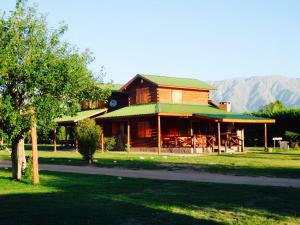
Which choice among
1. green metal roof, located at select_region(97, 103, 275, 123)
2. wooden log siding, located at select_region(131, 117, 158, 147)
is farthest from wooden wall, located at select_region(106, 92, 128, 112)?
wooden log siding, located at select_region(131, 117, 158, 147)

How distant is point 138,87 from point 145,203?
32.6 metres

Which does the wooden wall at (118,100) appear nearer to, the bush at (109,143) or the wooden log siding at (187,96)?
the bush at (109,143)

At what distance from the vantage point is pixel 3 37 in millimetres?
15773

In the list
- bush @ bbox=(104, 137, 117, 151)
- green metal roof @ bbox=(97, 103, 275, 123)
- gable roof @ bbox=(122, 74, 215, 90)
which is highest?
gable roof @ bbox=(122, 74, 215, 90)

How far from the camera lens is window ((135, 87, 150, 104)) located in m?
42.6

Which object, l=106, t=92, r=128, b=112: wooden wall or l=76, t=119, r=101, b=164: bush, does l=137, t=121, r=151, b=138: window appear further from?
l=76, t=119, r=101, b=164: bush

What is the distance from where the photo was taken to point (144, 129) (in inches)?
1633

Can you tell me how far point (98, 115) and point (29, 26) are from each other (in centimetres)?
2963

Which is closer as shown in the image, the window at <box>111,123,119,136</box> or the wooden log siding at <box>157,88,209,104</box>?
the wooden log siding at <box>157,88,209,104</box>

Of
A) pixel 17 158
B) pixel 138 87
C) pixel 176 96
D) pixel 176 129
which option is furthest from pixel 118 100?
pixel 17 158

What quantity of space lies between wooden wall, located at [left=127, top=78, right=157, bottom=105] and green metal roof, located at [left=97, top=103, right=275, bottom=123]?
2.41 feet

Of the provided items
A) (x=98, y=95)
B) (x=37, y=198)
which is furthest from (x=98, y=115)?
(x=37, y=198)

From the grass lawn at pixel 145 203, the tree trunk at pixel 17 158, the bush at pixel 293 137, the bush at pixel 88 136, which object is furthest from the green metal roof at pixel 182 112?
the grass lawn at pixel 145 203

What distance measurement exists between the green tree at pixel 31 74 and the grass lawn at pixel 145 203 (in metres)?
2.46
